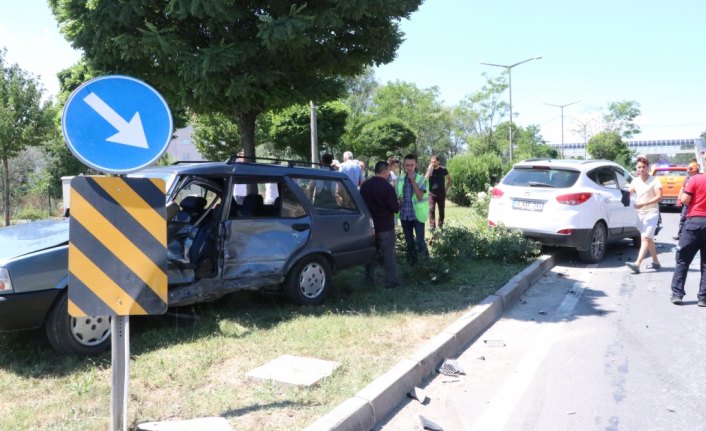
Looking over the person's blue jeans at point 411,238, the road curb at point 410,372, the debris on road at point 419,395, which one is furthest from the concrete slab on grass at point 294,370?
the person's blue jeans at point 411,238

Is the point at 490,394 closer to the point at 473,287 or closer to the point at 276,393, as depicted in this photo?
the point at 276,393

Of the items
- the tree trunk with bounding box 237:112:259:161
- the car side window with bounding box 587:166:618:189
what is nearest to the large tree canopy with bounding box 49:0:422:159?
the tree trunk with bounding box 237:112:259:161

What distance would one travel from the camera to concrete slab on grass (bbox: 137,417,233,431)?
331 cm

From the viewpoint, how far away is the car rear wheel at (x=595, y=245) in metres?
9.65

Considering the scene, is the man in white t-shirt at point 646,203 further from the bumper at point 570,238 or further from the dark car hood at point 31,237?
the dark car hood at point 31,237

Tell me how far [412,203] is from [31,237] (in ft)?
17.6

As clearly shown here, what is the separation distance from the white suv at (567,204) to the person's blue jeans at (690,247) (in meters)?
2.51

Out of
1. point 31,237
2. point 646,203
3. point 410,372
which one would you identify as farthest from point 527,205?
point 31,237

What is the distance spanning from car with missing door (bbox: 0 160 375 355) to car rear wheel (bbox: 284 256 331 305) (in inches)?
0.5

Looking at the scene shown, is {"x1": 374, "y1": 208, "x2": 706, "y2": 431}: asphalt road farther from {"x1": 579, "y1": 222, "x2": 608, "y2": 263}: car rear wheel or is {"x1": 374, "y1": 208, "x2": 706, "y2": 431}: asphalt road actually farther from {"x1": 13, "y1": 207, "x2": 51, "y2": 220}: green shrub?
{"x1": 13, "y1": 207, "x2": 51, "y2": 220}: green shrub

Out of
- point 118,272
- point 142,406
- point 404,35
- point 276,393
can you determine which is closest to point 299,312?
point 276,393

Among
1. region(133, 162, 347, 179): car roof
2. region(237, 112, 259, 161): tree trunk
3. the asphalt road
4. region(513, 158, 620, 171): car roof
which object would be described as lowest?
the asphalt road

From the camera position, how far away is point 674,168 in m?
20.5

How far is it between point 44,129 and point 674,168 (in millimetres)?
21912
